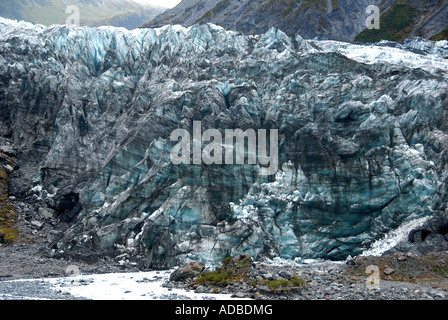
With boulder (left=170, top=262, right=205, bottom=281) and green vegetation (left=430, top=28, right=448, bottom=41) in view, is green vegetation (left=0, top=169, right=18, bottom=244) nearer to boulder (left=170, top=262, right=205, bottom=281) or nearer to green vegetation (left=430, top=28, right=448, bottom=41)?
boulder (left=170, top=262, right=205, bottom=281)

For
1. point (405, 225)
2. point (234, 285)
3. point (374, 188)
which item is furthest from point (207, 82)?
point (234, 285)

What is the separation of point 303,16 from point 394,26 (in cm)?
1816

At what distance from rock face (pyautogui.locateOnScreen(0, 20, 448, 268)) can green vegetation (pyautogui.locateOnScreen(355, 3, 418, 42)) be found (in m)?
21.5

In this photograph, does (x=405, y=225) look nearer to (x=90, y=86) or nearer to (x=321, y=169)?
(x=321, y=169)

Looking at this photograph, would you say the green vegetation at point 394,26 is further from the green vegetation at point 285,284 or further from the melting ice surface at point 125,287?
the melting ice surface at point 125,287

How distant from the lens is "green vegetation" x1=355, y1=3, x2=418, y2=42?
2933 inches

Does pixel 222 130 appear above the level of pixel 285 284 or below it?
above

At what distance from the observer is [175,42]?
53219 millimetres

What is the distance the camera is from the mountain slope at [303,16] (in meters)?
79.7

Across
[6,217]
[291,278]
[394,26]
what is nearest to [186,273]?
[291,278]

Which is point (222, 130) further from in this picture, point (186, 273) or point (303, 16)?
point (303, 16)

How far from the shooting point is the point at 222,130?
40.4 meters

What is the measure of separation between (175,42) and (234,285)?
38.9m

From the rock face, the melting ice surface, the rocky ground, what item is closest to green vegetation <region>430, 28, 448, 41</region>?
the rock face
